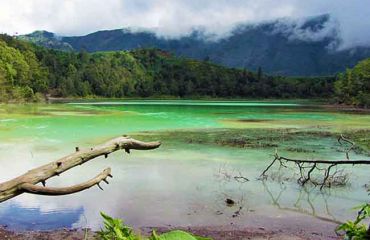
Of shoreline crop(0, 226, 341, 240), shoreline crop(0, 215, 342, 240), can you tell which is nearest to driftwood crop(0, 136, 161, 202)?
shoreline crop(0, 215, 342, 240)

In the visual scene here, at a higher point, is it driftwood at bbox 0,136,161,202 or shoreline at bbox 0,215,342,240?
driftwood at bbox 0,136,161,202

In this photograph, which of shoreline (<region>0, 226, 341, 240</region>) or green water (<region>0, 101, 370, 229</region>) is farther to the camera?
green water (<region>0, 101, 370, 229</region>)

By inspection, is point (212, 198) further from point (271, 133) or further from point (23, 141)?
point (271, 133)

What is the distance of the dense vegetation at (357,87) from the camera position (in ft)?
298

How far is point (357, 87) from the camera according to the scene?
9650 centimetres

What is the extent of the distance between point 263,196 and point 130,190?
4.69 m

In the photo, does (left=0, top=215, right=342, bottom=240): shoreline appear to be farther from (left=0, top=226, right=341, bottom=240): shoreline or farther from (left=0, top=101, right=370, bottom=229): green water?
(left=0, top=101, right=370, bottom=229): green water

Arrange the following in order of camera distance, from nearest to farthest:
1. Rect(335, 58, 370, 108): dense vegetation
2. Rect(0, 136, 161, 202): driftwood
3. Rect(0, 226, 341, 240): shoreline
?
Rect(0, 136, 161, 202): driftwood < Rect(0, 226, 341, 240): shoreline < Rect(335, 58, 370, 108): dense vegetation

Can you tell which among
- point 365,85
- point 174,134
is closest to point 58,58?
point 365,85

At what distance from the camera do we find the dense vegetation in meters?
90.8

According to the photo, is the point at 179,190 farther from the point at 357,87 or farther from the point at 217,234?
the point at 357,87

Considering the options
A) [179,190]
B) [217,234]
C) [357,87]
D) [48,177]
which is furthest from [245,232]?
[357,87]

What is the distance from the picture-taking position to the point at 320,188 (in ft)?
58.1

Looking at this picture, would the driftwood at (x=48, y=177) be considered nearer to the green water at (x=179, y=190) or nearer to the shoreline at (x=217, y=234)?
the shoreline at (x=217, y=234)
